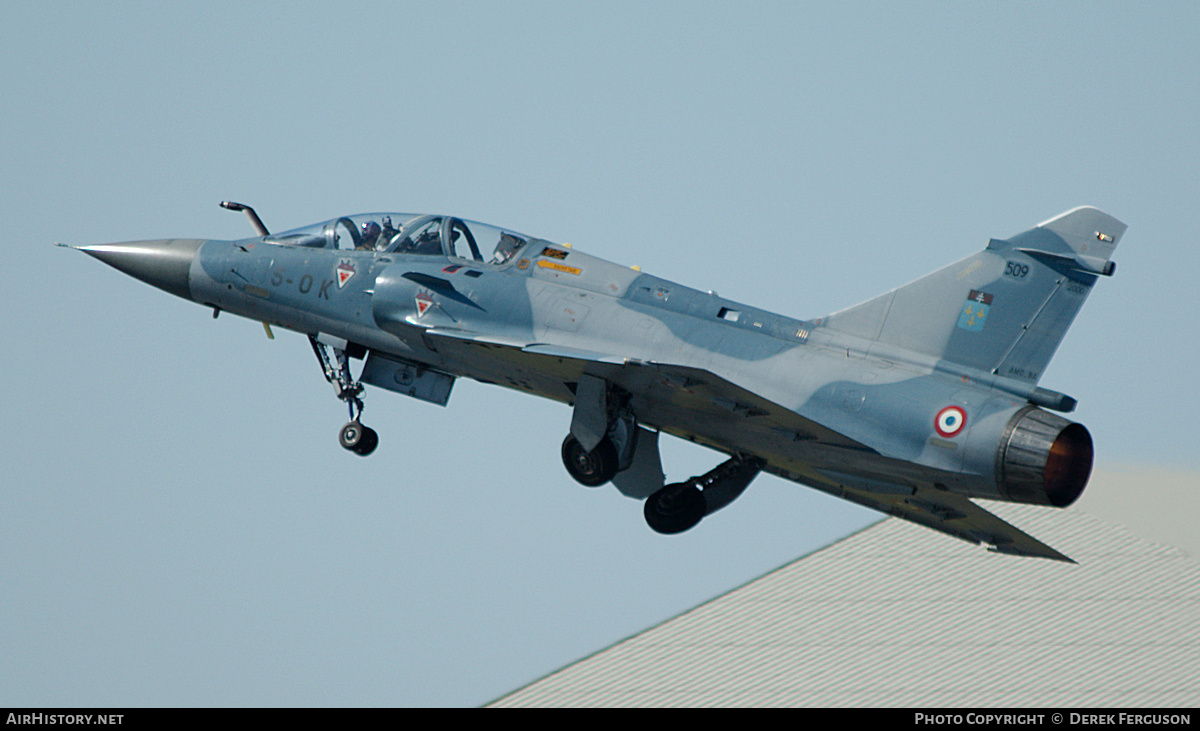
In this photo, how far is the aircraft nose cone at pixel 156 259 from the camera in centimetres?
1675

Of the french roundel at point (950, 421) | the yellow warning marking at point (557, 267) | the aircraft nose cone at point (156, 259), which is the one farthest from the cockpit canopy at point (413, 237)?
the french roundel at point (950, 421)

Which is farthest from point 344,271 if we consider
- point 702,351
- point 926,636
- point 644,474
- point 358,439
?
point 926,636

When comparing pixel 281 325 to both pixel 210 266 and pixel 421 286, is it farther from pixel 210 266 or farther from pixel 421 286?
pixel 421 286

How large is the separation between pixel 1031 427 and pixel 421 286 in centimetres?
663

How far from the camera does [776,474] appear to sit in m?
15.1

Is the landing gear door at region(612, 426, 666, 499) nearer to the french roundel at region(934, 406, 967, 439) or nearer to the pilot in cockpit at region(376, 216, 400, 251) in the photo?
the pilot in cockpit at region(376, 216, 400, 251)

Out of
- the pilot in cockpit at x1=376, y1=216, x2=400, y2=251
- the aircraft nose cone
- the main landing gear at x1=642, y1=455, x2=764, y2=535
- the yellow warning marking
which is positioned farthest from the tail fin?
the aircraft nose cone

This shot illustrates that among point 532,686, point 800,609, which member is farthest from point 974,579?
point 532,686

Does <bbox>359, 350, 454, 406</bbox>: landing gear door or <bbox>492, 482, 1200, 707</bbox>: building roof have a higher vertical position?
<bbox>359, 350, 454, 406</bbox>: landing gear door

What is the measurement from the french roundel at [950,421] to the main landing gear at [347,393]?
673cm

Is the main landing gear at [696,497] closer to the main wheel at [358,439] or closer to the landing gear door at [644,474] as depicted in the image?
the landing gear door at [644,474]

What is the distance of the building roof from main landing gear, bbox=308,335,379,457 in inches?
297

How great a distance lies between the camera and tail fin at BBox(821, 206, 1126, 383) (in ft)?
40.7

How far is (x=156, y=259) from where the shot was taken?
1689cm
